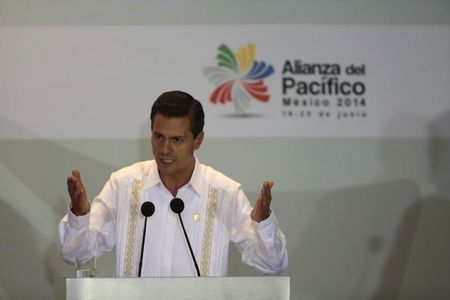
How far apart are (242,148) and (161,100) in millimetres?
1756

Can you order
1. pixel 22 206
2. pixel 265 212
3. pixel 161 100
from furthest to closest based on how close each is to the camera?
pixel 22 206 < pixel 161 100 < pixel 265 212

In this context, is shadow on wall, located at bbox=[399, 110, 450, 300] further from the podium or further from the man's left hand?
the podium

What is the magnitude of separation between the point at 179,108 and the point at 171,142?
0.17m

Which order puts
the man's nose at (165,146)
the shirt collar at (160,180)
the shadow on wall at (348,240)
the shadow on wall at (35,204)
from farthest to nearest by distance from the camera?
the shadow on wall at (348,240) → the shadow on wall at (35,204) → the shirt collar at (160,180) → the man's nose at (165,146)

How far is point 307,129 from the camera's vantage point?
17.7 feet

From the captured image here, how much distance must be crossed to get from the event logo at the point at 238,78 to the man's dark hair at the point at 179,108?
162 cm

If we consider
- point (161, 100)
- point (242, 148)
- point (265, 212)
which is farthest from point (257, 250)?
point (242, 148)

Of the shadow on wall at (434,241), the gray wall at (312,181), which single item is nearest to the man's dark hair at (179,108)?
the gray wall at (312,181)

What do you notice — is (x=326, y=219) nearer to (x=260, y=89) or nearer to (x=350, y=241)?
(x=350, y=241)

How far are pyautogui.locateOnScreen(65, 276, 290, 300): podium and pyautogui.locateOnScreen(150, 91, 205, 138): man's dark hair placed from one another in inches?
44.6

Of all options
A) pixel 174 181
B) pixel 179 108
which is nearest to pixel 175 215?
pixel 174 181

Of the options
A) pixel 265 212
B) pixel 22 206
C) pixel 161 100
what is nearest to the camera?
pixel 265 212

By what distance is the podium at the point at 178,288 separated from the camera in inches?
103

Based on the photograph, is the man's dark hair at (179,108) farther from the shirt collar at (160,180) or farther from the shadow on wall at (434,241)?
the shadow on wall at (434,241)
